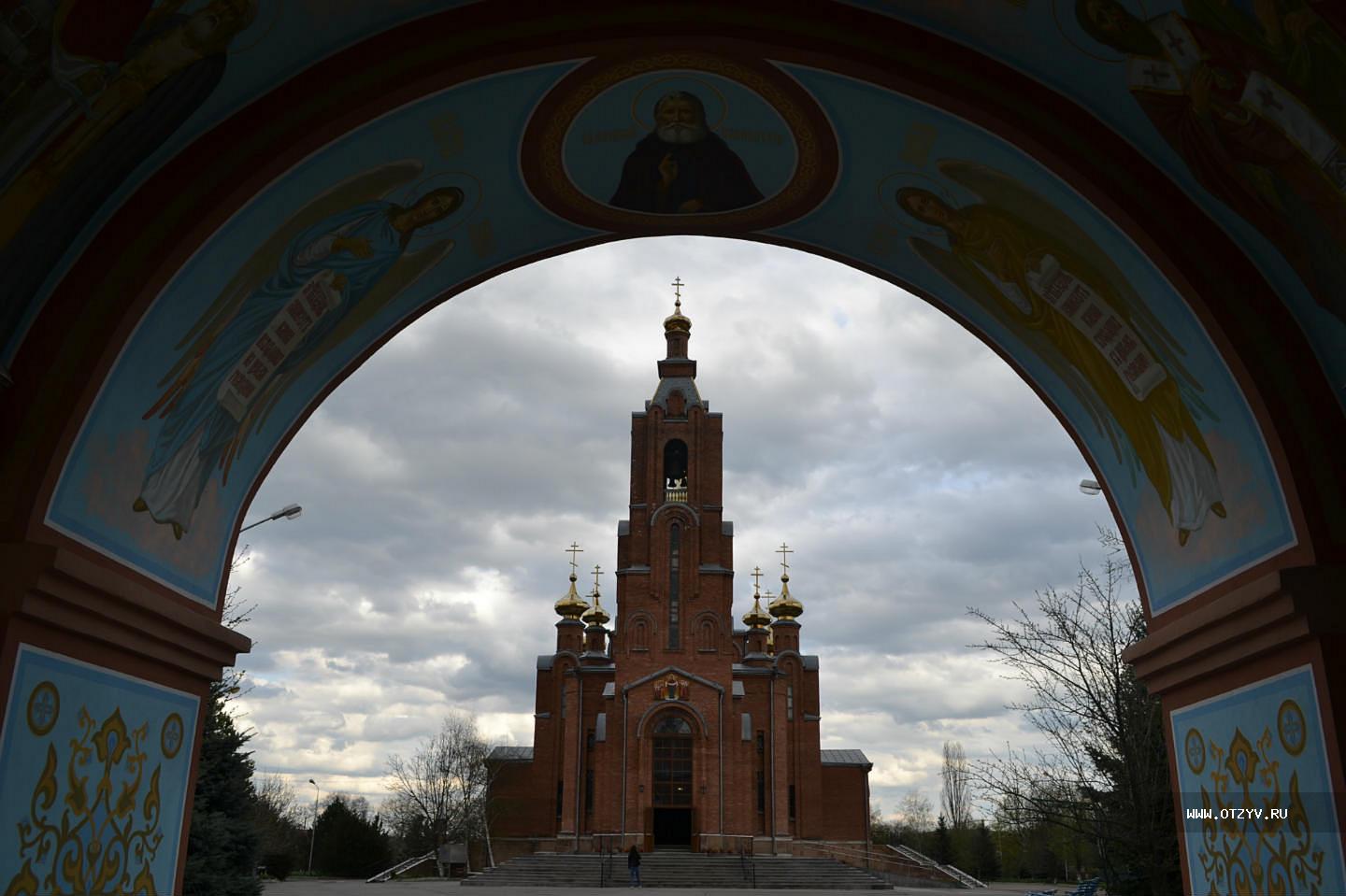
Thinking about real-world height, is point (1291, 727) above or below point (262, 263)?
below

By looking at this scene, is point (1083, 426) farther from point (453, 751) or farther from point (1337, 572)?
point (453, 751)

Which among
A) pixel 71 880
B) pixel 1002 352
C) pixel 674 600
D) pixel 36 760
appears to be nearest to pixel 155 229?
pixel 36 760

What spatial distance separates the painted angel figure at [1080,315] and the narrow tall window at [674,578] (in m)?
39.9

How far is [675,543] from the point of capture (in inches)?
1945

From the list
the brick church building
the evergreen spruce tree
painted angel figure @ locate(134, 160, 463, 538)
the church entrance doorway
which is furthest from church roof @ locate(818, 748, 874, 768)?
painted angel figure @ locate(134, 160, 463, 538)

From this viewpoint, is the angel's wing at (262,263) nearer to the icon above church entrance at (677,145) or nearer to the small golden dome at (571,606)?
the icon above church entrance at (677,145)

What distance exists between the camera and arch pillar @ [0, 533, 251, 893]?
6.53 meters

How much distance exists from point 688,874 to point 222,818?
25.6m

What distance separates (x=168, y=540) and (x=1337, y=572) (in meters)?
8.07

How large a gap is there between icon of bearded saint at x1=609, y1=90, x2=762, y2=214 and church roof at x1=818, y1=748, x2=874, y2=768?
5089 centimetres

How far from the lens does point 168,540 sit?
8266 mm

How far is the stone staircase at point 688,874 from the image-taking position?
3838 cm

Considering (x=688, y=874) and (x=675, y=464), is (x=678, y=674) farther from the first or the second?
(x=675, y=464)

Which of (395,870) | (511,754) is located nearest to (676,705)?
(395,870)
